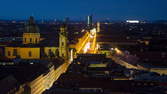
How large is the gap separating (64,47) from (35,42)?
6485mm

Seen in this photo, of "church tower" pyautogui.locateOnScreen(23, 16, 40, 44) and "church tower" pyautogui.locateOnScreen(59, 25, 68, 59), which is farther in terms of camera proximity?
"church tower" pyautogui.locateOnScreen(23, 16, 40, 44)

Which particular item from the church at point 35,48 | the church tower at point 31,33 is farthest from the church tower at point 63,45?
the church tower at point 31,33

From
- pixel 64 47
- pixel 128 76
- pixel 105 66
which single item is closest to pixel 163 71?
pixel 105 66

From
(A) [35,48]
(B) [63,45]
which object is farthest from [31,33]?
(B) [63,45]

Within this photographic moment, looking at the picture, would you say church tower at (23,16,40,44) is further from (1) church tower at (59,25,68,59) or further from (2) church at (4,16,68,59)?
(1) church tower at (59,25,68,59)

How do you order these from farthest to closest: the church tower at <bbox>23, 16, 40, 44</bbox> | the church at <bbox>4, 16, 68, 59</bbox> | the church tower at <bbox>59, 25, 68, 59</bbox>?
1. the church tower at <bbox>23, 16, 40, 44</bbox>
2. the church at <bbox>4, 16, 68, 59</bbox>
3. the church tower at <bbox>59, 25, 68, 59</bbox>

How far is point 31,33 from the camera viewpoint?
50625 millimetres

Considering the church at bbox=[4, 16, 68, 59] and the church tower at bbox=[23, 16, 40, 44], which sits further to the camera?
the church tower at bbox=[23, 16, 40, 44]

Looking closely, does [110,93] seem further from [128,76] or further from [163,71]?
[163,71]

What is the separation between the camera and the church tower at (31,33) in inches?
1954

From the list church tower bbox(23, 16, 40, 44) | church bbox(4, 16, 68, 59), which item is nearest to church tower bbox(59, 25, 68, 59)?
church bbox(4, 16, 68, 59)

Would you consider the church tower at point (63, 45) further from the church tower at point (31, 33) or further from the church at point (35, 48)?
the church tower at point (31, 33)

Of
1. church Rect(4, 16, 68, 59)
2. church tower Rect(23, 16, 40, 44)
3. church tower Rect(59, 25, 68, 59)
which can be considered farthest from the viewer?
church tower Rect(23, 16, 40, 44)

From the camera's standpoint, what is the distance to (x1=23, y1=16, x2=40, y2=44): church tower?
49625mm
